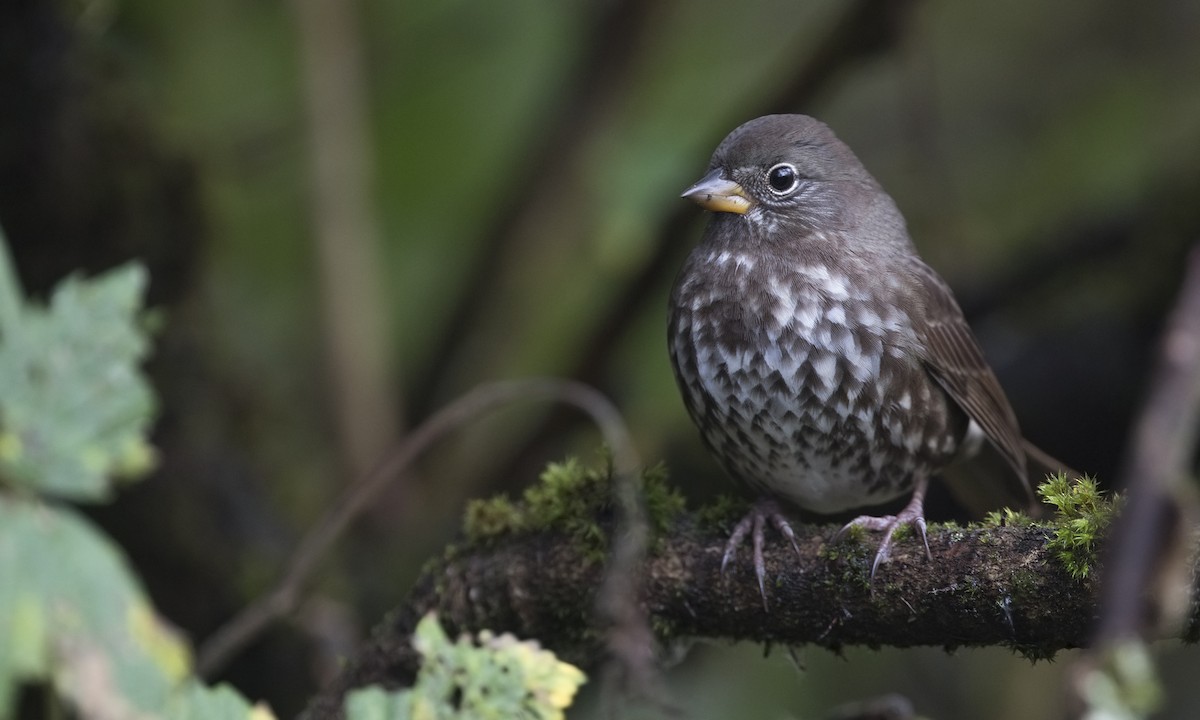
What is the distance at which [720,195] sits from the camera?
393 centimetres

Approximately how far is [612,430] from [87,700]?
1.49 m

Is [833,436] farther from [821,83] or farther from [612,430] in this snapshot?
[821,83]

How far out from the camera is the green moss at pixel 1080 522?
258 cm

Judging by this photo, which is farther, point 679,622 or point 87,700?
point 679,622

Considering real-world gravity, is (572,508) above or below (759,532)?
below

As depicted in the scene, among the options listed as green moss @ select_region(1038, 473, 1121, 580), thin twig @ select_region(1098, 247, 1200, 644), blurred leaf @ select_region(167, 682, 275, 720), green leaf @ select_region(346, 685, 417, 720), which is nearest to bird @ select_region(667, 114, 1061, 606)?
green moss @ select_region(1038, 473, 1121, 580)

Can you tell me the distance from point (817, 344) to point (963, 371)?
578 millimetres

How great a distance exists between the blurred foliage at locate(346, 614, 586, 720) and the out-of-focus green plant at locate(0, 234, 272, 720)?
1.80 feet

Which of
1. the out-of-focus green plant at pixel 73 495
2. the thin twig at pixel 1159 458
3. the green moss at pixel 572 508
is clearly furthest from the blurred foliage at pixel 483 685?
the thin twig at pixel 1159 458

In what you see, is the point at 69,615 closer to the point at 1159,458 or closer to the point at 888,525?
the point at 1159,458

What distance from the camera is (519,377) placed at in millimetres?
6355

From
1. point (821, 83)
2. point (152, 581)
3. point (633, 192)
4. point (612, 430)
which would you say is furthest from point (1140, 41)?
point (152, 581)

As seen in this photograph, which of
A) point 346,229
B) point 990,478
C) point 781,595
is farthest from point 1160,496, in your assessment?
point 346,229

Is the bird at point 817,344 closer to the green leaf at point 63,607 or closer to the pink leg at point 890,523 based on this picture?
the pink leg at point 890,523
